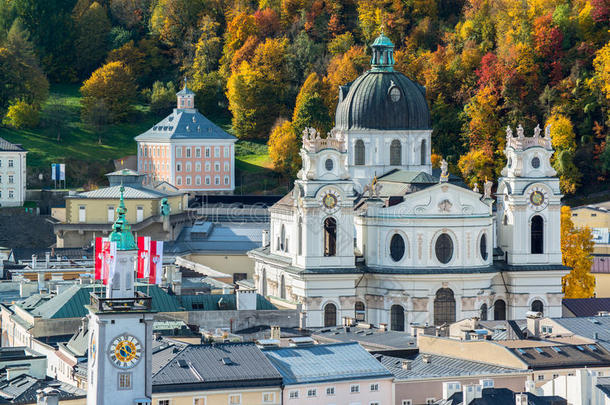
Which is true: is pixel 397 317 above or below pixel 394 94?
below

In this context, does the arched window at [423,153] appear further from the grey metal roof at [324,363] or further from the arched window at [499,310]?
the grey metal roof at [324,363]

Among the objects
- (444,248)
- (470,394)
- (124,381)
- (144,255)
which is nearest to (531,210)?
(444,248)

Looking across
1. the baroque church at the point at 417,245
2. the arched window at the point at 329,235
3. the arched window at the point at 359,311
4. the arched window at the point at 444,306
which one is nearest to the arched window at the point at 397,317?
the baroque church at the point at 417,245

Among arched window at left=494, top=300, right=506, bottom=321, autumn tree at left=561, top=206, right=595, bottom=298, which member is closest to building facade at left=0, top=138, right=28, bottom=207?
autumn tree at left=561, top=206, right=595, bottom=298

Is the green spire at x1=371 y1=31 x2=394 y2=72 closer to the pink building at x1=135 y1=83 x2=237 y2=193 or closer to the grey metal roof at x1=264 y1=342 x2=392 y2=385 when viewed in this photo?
the grey metal roof at x1=264 y1=342 x2=392 y2=385

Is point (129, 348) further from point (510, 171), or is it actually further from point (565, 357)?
point (510, 171)

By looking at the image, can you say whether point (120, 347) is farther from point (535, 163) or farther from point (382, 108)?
point (382, 108)

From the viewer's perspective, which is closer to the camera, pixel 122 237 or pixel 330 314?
pixel 122 237
